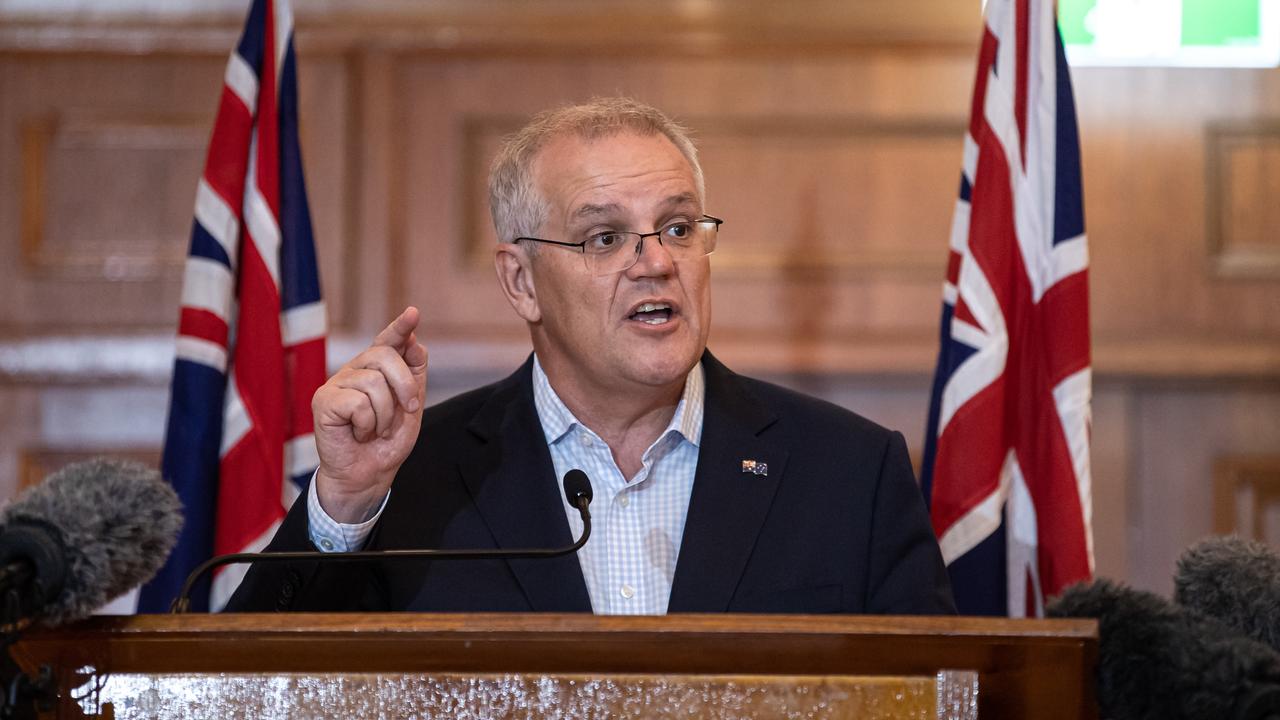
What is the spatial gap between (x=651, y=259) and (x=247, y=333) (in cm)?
110

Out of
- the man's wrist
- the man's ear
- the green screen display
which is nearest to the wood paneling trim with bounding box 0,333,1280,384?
the green screen display

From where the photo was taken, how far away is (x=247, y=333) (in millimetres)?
2781

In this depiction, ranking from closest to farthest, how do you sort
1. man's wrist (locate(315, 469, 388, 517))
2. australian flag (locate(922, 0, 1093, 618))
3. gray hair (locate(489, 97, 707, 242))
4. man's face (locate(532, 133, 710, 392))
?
man's wrist (locate(315, 469, 388, 517)), man's face (locate(532, 133, 710, 392)), gray hair (locate(489, 97, 707, 242)), australian flag (locate(922, 0, 1093, 618))

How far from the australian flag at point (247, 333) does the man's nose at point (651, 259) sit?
1.00m

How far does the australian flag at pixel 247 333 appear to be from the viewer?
272 cm

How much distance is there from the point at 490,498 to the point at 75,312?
2011 mm

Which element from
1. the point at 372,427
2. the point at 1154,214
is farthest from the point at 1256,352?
the point at 372,427

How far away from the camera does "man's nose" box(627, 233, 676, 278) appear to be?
2.10m

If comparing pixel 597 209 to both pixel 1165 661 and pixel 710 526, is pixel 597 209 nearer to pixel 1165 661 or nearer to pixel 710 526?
pixel 710 526

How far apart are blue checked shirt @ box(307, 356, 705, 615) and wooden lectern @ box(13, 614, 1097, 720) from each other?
2.10 feet

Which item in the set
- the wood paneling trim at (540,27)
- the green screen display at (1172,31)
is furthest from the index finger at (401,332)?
the green screen display at (1172,31)

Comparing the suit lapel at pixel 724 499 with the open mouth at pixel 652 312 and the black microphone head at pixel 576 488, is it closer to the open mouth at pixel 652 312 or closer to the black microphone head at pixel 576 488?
the open mouth at pixel 652 312

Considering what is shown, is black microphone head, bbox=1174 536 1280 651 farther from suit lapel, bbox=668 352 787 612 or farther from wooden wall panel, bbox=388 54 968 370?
wooden wall panel, bbox=388 54 968 370

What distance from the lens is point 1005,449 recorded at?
8.86 feet
